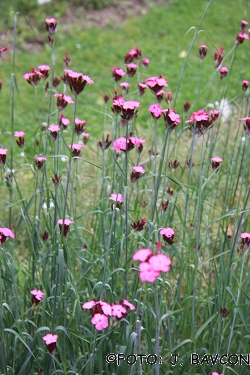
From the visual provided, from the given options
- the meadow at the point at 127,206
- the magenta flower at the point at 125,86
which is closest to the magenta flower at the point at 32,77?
the meadow at the point at 127,206

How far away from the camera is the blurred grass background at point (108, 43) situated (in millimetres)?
4809

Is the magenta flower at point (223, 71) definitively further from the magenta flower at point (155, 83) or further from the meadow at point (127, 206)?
the magenta flower at point (155, 83)

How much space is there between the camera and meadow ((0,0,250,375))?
64.0 inches

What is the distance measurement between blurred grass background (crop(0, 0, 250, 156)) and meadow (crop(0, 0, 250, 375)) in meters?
0.02

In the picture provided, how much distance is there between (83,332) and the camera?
179cm

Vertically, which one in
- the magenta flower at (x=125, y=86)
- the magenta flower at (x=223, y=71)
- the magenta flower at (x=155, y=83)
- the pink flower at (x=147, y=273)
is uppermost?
the magenta flower at (x=155, y=83)

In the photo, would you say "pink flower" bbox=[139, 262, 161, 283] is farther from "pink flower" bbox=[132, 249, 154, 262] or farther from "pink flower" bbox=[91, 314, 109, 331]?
"pink flower" bbox=[91, 314, 109, 331]

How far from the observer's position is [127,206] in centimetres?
172

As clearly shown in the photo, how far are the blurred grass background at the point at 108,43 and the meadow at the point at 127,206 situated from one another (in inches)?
0.8

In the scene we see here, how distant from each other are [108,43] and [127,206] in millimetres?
4257

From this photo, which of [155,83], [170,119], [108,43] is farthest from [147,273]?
[108,43]

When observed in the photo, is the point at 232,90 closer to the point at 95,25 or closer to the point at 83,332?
the point at 95,25

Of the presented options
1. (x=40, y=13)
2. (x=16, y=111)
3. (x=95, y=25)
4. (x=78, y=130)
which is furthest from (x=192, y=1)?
(x=78, y=130)

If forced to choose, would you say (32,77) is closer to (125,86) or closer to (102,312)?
(125,86)
